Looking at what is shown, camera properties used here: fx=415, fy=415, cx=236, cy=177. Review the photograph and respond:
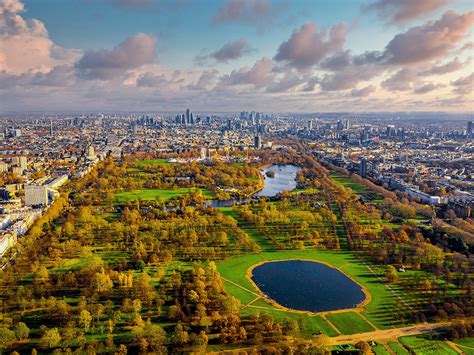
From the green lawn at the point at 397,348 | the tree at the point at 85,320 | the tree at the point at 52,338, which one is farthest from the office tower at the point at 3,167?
the green lawn at the point at 397,348

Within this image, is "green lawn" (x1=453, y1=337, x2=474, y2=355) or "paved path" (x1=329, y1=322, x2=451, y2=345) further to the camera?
"paved path" (x1=329, y1=322, x2=451, y2=345)

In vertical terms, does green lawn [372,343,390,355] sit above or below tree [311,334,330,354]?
below

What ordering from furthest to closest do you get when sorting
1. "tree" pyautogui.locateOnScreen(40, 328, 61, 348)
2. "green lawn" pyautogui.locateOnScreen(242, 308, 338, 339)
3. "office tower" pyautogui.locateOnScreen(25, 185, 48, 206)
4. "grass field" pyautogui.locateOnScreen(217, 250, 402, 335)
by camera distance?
1. "office tower" pyautogui.locateOnScreen(25, 185, 48, 206)
2. "grass field" pyautogui.locateOnScreen(217, 250, 402, 335)
3. "green lawn" pyautogui.locateOnScreen(242, 308, 338, 339)
4. "tree" pyautogui.locateOnScreen(40, 328, 61, 348)

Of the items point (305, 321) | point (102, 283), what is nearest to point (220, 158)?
point (102, 283)

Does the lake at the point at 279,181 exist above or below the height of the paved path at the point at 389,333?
above

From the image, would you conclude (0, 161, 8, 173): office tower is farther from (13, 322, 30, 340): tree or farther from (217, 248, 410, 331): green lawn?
(13, 322, 30, 340): tree

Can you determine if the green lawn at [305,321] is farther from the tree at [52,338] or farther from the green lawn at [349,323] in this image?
the tree at [52,338]

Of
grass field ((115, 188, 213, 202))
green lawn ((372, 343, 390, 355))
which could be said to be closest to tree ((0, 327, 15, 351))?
green lawn ((372, 343, 390, 355))
